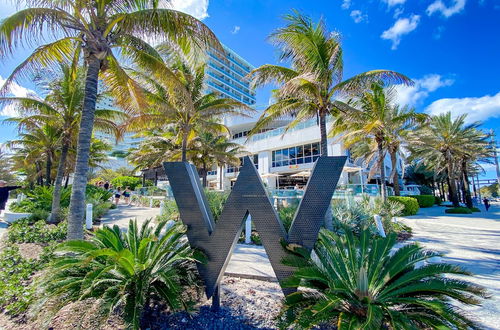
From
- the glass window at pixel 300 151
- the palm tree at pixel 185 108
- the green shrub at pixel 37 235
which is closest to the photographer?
the green shrub at pixel 37 235

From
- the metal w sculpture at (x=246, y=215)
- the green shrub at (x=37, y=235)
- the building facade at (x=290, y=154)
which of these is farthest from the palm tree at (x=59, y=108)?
the building facade at (x=290, y=154)

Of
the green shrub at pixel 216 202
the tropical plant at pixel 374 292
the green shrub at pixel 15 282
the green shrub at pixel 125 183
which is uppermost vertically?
the green shrub at pixel 125 183

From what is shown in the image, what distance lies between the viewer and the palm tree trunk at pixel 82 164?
4770mm

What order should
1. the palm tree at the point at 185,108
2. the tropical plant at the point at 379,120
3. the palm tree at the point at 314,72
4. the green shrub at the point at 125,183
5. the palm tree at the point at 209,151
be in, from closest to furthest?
1. the palm tree at the point at 314,72
2. the palm tree at the point at 185,108
3. the tropical plant at the point at 379,120
4. the palm tree at the point at 209,151
5. the green shrub at the point at 125,183

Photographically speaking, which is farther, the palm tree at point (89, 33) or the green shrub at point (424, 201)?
the green shrub at point (424, 201)

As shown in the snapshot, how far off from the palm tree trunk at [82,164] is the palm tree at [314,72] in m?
5.63

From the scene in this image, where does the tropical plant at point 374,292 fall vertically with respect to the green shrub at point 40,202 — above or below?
below

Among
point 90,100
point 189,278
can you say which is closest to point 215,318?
point 189,278

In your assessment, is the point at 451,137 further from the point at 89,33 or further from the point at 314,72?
the point at 89,33

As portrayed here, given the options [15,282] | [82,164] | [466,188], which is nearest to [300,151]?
[466,188]

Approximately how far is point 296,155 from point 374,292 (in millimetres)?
24503

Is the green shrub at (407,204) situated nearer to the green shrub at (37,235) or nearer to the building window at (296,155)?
the building window at (296,155)

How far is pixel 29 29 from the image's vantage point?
529cm

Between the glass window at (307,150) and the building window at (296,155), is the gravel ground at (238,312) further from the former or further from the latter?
the glass window at (307,150)
